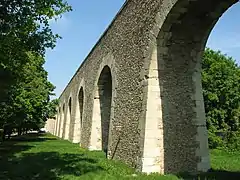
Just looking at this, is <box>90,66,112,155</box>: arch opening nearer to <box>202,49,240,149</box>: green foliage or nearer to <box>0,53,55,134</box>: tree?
<box>0,53,55,134</box>: tree

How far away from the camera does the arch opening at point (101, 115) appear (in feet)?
47.2

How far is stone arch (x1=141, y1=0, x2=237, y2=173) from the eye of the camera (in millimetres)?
7270

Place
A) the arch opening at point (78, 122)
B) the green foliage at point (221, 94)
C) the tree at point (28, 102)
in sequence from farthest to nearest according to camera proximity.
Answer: the green foliage at point (221, 94) < the arch opening at point (78, 122) < the tree at point (28, 102)

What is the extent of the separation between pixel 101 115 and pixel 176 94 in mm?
7242

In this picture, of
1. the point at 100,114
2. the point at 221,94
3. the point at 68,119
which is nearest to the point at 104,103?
the point at 100,114

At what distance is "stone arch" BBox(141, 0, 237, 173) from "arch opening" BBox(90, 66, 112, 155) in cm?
675

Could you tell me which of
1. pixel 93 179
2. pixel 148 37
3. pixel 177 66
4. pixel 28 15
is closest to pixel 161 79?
pixel 177 66

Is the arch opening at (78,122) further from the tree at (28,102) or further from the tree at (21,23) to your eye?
the tree at (21,23)

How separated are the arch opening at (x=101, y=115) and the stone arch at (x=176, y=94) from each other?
22.1ft

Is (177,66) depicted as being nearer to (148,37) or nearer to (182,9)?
(148,37)

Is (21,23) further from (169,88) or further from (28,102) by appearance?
(28,102)

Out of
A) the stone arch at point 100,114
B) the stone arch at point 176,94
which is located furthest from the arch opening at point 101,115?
the stone arch at point 176,94

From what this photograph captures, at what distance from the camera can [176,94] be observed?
7.68 metres

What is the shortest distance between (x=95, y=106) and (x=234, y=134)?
7.35 metres
